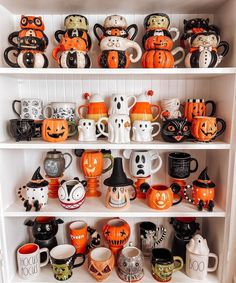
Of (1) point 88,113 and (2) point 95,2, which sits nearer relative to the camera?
(2) point 95,2

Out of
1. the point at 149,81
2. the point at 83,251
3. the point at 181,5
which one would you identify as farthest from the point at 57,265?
the point at 181,5

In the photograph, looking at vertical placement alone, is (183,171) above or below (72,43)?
below

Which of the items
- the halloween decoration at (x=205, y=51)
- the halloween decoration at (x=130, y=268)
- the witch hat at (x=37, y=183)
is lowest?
the halloween decoration at (x=130, y=268)

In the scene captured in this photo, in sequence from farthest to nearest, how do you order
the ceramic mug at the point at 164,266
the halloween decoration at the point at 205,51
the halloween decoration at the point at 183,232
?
the halloween decoration at the point at 183,232
the ceramic mug at the point at 164,266
the halloween decoration at the point at 205,51

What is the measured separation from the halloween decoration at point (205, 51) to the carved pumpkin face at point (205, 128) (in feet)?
0.61

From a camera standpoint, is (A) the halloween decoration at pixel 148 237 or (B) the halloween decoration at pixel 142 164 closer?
(B) the halloween decoration at pixel 142 164

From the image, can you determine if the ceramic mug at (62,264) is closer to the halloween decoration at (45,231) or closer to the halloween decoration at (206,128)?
the halloween decoration at (45,231)

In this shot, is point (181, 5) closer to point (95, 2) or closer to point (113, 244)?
point (95, 2)

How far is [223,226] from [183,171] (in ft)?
0.81

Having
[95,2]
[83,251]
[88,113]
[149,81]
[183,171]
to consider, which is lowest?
[83,251]

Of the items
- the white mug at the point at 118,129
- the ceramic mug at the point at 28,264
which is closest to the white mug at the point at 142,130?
the white mug at the point at 118,129

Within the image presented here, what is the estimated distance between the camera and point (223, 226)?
3.14ft

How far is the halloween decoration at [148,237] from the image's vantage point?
1116 mm

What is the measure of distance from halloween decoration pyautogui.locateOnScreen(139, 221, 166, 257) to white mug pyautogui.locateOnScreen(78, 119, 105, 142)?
18.8 inches
